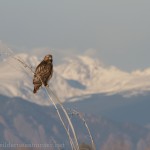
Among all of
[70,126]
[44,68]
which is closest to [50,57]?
[44,68]

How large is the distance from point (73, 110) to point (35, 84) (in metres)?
5.22

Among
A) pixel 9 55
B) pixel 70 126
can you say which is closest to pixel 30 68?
pixel 9 55

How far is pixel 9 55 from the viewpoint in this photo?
1498 centimetres

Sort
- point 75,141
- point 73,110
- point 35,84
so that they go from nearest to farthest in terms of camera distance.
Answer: point 75,141, point 73,110, point 35,84

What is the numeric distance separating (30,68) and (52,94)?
0.57 m

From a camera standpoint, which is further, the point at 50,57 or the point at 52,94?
the point at 50,57

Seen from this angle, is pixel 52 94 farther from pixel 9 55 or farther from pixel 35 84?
pixel 35 84

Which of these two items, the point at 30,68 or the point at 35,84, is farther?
the point at 35,84

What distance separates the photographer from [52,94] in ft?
49.3

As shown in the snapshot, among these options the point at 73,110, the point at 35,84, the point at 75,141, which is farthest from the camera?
the point at 35,84

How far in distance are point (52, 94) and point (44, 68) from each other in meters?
5.39

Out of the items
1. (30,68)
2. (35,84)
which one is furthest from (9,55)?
(35,84)

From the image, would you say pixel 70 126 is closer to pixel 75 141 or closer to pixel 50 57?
pixel 75 141

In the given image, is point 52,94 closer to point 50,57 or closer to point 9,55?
point 9,55
